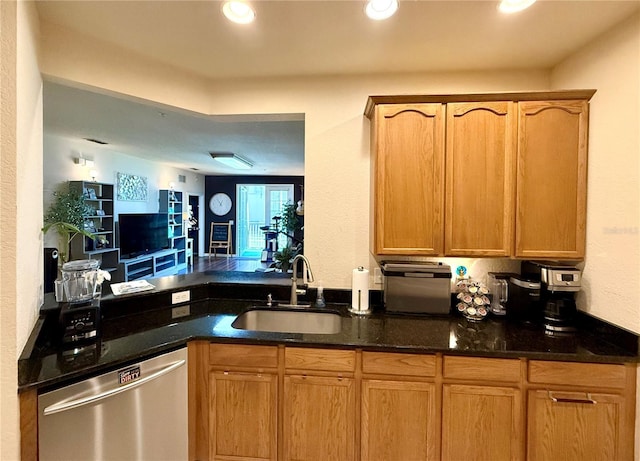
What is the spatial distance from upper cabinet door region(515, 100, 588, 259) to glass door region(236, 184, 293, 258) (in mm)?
7578

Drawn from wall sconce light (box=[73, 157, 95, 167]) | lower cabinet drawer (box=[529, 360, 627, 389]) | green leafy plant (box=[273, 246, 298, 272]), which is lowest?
lower cabinet drawer (box=[529, 360, 627, 389])

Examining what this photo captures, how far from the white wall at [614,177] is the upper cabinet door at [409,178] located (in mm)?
820

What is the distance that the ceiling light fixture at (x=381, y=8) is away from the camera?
143 cm

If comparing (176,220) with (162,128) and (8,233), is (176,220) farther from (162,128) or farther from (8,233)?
(8,233)

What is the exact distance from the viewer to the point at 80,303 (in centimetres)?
156

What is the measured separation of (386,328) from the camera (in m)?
1.79

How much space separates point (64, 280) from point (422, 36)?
2.39 metres

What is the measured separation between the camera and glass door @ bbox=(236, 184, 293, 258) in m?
9.13

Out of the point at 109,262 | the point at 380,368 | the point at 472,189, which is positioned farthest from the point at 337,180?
the point at 109,262

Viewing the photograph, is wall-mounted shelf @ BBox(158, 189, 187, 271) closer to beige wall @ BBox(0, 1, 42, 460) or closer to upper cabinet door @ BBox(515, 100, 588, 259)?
beige wall @ BBox(0, 1, 42, 460)

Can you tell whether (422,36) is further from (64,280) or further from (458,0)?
(64,280)

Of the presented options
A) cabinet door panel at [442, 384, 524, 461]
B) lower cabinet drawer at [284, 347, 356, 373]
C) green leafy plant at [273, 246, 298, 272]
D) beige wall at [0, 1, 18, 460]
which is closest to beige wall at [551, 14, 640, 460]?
cabinet door panel at [442, 384, 524, 461]

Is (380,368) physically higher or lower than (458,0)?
lower

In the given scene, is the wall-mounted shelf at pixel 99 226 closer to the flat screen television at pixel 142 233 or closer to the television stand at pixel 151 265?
the television stand at pixel 151 265
